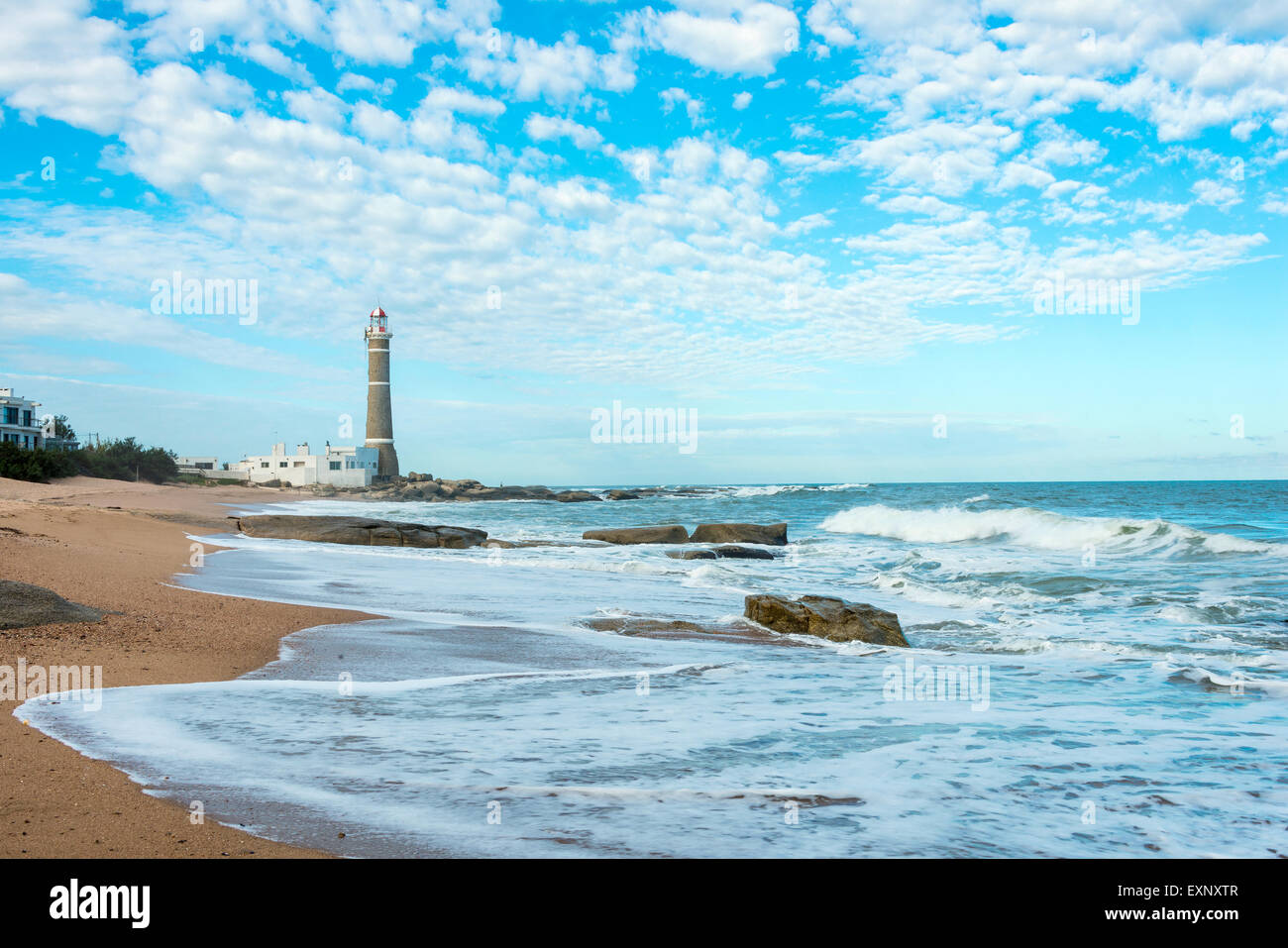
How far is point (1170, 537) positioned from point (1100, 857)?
21881 millimetres

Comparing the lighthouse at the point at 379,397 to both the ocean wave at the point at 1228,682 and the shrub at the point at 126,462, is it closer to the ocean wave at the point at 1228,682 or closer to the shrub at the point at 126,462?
the shrub at the point at 126,462

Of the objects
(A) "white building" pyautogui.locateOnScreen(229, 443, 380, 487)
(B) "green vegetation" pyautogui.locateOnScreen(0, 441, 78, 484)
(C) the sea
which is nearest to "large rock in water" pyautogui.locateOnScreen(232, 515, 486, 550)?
(C) the sea

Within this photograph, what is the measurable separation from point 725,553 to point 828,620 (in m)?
11.7

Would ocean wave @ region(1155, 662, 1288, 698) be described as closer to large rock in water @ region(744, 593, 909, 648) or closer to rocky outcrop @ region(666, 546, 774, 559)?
large rock in water @ region(744, 593, 909, 648)

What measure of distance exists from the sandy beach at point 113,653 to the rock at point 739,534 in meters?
13.9

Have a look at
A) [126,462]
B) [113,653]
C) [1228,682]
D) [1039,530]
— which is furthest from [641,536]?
[126,462]

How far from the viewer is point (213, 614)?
8.45 metres

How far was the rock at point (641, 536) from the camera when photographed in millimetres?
24500

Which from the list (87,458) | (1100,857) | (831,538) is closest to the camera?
(1100,857)

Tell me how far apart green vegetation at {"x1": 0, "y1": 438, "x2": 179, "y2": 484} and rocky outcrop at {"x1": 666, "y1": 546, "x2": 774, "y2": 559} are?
31.2 meters

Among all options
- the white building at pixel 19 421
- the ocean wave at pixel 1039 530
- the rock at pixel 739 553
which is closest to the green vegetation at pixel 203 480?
the white building at pixel 19 421

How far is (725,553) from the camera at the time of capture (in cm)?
2138
